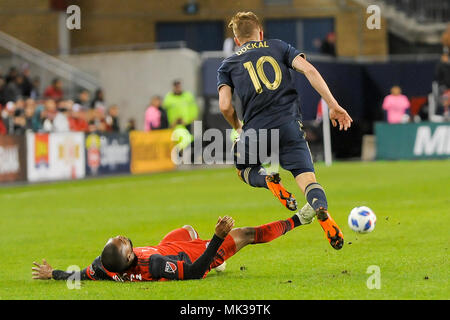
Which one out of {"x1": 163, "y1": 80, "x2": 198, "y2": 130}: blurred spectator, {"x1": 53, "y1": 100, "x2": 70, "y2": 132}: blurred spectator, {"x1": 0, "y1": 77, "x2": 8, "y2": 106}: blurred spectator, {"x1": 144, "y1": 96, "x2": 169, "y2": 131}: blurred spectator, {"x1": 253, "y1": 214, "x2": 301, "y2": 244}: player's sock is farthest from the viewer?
{"x1": 163, "y1": 80, "x2": 198, "y2": 130}: blurred spectator

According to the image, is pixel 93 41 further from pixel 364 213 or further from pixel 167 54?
pixel 364 213

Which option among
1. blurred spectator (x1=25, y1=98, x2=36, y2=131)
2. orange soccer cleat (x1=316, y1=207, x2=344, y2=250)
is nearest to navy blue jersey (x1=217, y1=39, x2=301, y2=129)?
orange soccer cleat (x1=316, y1=207, x2=344, y2=250)

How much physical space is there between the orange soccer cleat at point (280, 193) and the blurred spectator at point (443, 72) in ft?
70.6

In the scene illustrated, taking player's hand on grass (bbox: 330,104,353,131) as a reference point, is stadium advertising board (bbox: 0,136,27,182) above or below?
below

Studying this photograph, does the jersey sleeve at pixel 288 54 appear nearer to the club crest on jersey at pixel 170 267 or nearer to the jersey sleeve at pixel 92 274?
the club crest on jersey at pixel 170 267

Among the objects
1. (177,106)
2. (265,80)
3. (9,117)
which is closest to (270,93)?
(265,80)

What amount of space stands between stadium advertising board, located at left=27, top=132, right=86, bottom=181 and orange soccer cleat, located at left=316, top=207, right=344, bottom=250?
15.2m

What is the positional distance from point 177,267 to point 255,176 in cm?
143

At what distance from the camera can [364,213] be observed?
9367 millimetres

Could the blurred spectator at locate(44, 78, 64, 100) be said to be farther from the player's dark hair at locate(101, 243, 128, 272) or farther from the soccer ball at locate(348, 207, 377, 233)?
the player's dark hair at locate(101, 243, 128, 272)

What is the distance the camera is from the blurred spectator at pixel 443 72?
96.0 feet

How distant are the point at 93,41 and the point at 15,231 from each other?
27779 mm

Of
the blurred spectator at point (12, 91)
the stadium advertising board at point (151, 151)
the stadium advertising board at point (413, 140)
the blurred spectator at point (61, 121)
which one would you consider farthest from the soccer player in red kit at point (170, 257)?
the stadium advertising board at point (413, 140)

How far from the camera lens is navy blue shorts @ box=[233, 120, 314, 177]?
8.69m
